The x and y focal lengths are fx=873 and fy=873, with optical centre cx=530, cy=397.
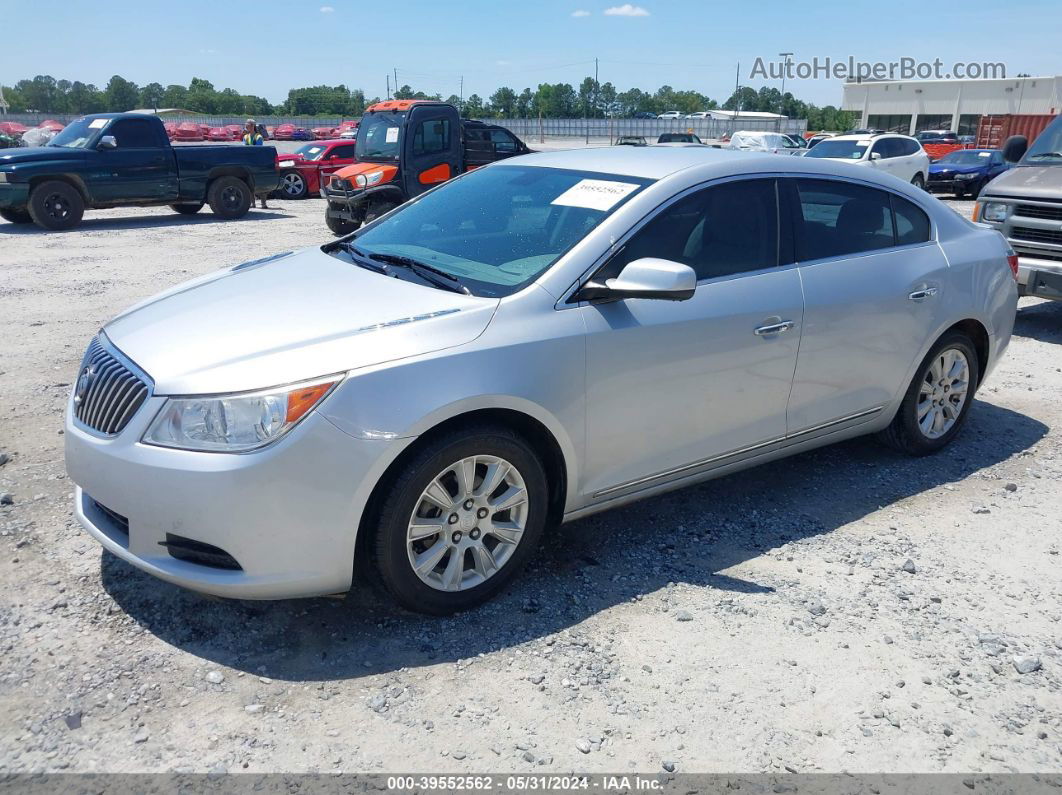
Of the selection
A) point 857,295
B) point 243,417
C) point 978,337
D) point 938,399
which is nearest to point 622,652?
point 243,417

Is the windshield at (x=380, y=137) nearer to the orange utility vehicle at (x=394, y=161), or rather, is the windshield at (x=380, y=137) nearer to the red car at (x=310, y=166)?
the orange utility vehicle at (x=394, y=161)

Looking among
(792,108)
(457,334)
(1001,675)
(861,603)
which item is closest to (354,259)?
(457,334)

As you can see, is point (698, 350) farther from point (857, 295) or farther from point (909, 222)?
point (909, 222)

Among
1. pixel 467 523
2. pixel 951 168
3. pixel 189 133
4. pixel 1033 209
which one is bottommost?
pixel 467 523

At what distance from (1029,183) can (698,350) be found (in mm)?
6185

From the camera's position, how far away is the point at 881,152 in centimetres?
2025

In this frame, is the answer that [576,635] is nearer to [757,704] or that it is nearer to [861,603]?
[757,704]

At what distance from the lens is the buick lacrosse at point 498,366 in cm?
296

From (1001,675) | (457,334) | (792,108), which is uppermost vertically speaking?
(792,108)

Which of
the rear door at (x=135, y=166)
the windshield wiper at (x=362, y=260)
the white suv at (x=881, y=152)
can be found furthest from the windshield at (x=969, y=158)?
the windshield wiper at (x=362, y=260)

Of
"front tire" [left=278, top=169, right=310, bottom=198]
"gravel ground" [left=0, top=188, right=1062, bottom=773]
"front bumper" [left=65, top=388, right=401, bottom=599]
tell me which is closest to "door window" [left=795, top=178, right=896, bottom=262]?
"gravel ground" [left=0, top=188, right=1062, bottom=773]

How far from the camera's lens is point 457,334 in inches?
127

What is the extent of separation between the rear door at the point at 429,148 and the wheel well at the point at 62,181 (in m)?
5.57

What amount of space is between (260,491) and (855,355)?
3.00 metres
